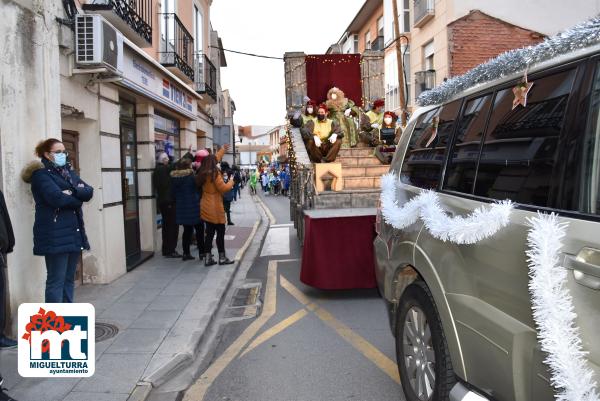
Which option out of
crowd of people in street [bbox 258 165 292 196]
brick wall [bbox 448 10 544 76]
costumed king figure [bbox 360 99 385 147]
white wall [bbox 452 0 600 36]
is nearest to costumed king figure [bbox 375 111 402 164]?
costumed king figure [bbox 360 99 385 147]

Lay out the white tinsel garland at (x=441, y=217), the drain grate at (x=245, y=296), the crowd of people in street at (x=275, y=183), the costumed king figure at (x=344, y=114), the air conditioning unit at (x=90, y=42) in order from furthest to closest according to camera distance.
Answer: the crowd of people in street at (x=275, y=183)
the costumed king figure at (x=344, y=114)
the drain grate at (x=245, y=296)
the air conditioning unit at (x=90, y=42)
the white tinsel garland at (x=441, y=217)

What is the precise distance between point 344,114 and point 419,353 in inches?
357

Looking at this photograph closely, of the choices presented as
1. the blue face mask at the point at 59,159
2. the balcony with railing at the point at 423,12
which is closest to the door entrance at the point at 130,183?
the blue face mask at the point at 59,159

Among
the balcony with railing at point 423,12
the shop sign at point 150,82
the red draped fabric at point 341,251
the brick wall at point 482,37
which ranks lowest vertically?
the red draped fabric at point 341,251

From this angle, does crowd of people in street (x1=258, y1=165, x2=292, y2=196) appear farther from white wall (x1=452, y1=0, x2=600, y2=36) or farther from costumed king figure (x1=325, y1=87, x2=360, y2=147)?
costumed king figure (x1=325, y1=87, x2=360, y2=147)

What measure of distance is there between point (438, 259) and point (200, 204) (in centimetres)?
599

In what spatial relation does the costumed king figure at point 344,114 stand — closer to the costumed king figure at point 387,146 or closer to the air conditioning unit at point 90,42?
the costumed king figure at point 387,146

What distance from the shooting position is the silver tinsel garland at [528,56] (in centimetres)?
201

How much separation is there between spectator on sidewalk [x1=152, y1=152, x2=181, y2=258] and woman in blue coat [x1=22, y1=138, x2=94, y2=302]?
13.9 ft

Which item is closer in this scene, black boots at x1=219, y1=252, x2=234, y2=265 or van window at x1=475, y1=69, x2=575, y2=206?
van window at x1=475, y1=69, x2=575, y2=206

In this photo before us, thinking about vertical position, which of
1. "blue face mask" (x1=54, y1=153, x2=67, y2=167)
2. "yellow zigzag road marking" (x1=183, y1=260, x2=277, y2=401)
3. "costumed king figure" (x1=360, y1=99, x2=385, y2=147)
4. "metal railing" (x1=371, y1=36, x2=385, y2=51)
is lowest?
"yellow zigzag road marking" (x1=183, y1=260, x2=277, y2=401)

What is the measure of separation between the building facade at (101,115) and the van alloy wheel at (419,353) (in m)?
3.51

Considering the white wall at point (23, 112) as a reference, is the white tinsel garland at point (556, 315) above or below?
below

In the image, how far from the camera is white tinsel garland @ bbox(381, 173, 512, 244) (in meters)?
2.26
